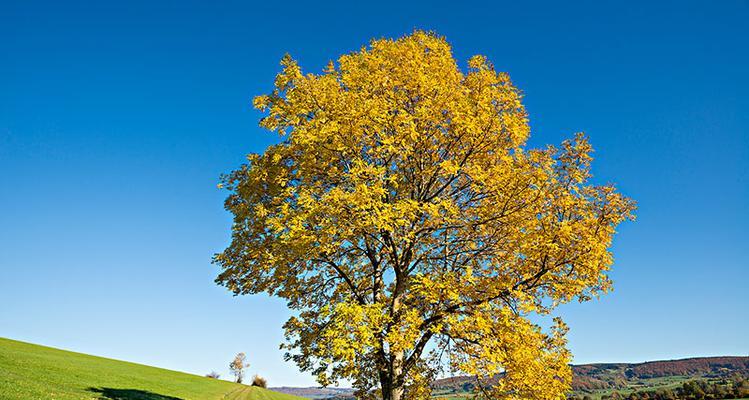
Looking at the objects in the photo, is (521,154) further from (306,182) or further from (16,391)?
(16,391)

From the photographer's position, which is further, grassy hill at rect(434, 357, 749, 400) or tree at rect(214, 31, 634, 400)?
grassy hill at rect(434, 357, 749, 400)

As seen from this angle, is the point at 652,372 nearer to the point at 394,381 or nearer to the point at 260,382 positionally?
the point at 260,382

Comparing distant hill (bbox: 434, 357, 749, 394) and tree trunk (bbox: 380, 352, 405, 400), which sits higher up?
tree trunk (bbox: 380, 352, 405, 400)

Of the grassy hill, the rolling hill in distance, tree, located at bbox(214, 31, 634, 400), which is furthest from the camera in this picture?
the grassy hill

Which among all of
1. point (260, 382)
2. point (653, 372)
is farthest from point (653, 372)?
point (260, 382)

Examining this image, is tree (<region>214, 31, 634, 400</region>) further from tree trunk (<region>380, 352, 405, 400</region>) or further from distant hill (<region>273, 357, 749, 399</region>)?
distant hill (<region>273, 357, 749, 399</region>)

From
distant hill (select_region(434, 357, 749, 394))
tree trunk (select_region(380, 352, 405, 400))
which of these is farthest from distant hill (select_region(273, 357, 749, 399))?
tree trunk (select_region(380, 352, 405, 400))

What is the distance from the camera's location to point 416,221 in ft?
44.9

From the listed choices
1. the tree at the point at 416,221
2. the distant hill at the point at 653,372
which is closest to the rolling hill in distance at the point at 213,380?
the distant hill at the point at 653,372

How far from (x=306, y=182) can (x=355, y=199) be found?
3.41 metres

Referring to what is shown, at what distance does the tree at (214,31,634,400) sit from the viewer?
11516 mm

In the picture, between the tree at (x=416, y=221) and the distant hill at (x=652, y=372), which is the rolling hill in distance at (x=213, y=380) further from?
the tree at (x=416, y=221)

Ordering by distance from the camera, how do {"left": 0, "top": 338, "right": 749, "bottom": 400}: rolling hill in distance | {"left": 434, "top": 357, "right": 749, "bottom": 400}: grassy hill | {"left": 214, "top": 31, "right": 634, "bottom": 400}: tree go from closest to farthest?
{"left": 214, "top": 31, "right": 634, "bottom": 400}: tree
{"left": 0, "top": 338, "right": 749, "bottom": 400}: rolling hill in distance
{"left": 434, "top": 357, "right": 749, "bottom": 400}: grassy hill

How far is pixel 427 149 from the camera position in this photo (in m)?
14.3
